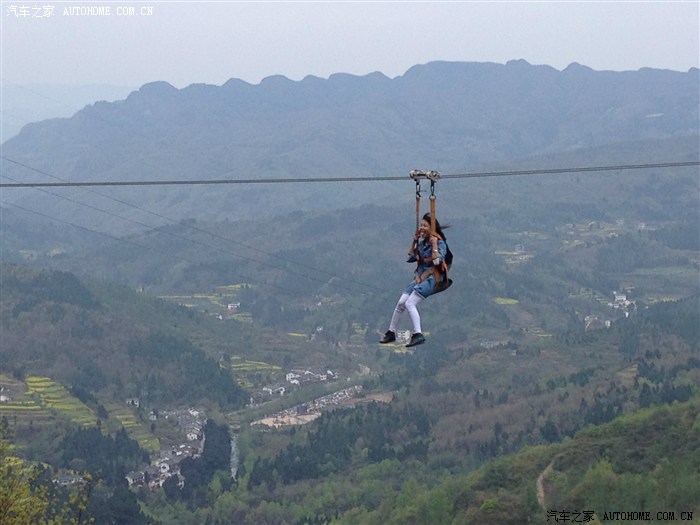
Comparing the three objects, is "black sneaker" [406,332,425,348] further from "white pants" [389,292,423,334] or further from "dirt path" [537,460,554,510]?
"dirt path" [537,460,554,510]

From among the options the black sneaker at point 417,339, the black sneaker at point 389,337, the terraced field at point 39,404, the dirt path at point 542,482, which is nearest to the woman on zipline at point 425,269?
the black sneaker at point 417,339

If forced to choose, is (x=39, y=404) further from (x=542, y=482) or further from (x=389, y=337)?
(x=389, y=337)

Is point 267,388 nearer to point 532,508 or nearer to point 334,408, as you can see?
point 334,408

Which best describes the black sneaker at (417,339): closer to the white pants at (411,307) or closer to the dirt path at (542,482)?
the white pants at (411,307)

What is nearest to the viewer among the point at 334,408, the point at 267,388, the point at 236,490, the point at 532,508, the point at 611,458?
the point at 532,508

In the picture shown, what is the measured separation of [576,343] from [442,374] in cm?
2291

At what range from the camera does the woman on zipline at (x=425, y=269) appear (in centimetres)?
2758

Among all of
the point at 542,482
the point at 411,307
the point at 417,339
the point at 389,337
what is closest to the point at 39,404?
the point at 542,482

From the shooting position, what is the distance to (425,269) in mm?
28219

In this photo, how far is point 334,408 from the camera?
163875mm

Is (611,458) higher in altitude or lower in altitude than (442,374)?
higher

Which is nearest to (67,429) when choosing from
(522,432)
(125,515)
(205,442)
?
(205,442)

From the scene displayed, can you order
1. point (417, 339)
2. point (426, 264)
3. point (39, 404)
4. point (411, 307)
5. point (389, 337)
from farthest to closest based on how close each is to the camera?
point (39, 404)
point (389, 337)
point (426, 264)
point (411, 307)
point (417, 339)

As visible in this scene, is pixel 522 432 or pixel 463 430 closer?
pixel 522 432
